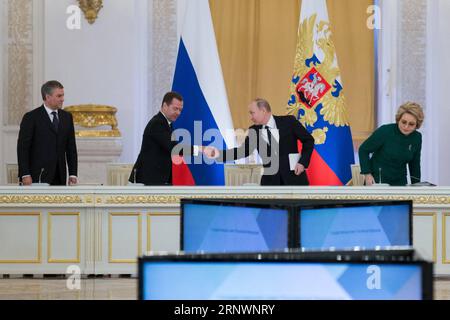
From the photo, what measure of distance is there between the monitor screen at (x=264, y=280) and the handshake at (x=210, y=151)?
266 inches

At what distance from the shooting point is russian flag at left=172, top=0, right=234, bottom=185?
31.2 feet

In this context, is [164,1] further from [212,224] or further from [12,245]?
[212,224]

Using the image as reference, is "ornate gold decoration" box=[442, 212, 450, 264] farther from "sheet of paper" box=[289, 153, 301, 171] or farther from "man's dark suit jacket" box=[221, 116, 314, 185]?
"sheet of paper" box=[289, 153, 301, 171]

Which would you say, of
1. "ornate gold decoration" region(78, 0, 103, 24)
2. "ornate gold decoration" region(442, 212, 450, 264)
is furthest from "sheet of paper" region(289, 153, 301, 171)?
"ornate gold decoration" region(78, 0, 103, 24)

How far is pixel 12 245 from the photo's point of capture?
7496 millimetres

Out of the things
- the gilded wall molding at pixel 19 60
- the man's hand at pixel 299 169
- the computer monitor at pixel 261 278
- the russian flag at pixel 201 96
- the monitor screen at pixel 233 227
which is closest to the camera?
the computer monitor at pixel 261 278

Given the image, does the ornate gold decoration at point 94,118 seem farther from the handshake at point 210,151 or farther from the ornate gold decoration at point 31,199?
the ornate gold decoration at point 31,199

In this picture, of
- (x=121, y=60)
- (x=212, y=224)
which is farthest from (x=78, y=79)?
(x=212, y=224)

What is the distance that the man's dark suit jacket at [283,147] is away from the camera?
292 inches

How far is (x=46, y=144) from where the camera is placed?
7.80m

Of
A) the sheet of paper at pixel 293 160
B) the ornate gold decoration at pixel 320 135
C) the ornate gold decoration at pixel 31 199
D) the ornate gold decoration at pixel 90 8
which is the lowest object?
the ornate gold decoration at pixel 31 199

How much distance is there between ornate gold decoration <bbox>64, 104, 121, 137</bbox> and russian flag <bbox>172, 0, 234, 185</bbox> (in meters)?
1.35

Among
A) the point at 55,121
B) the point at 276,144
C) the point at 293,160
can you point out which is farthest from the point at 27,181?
the point at 293,160

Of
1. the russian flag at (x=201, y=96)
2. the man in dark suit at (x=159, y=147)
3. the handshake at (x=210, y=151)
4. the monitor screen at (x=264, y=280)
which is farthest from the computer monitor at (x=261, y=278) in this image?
the russian flag at (x=201, y=96)
